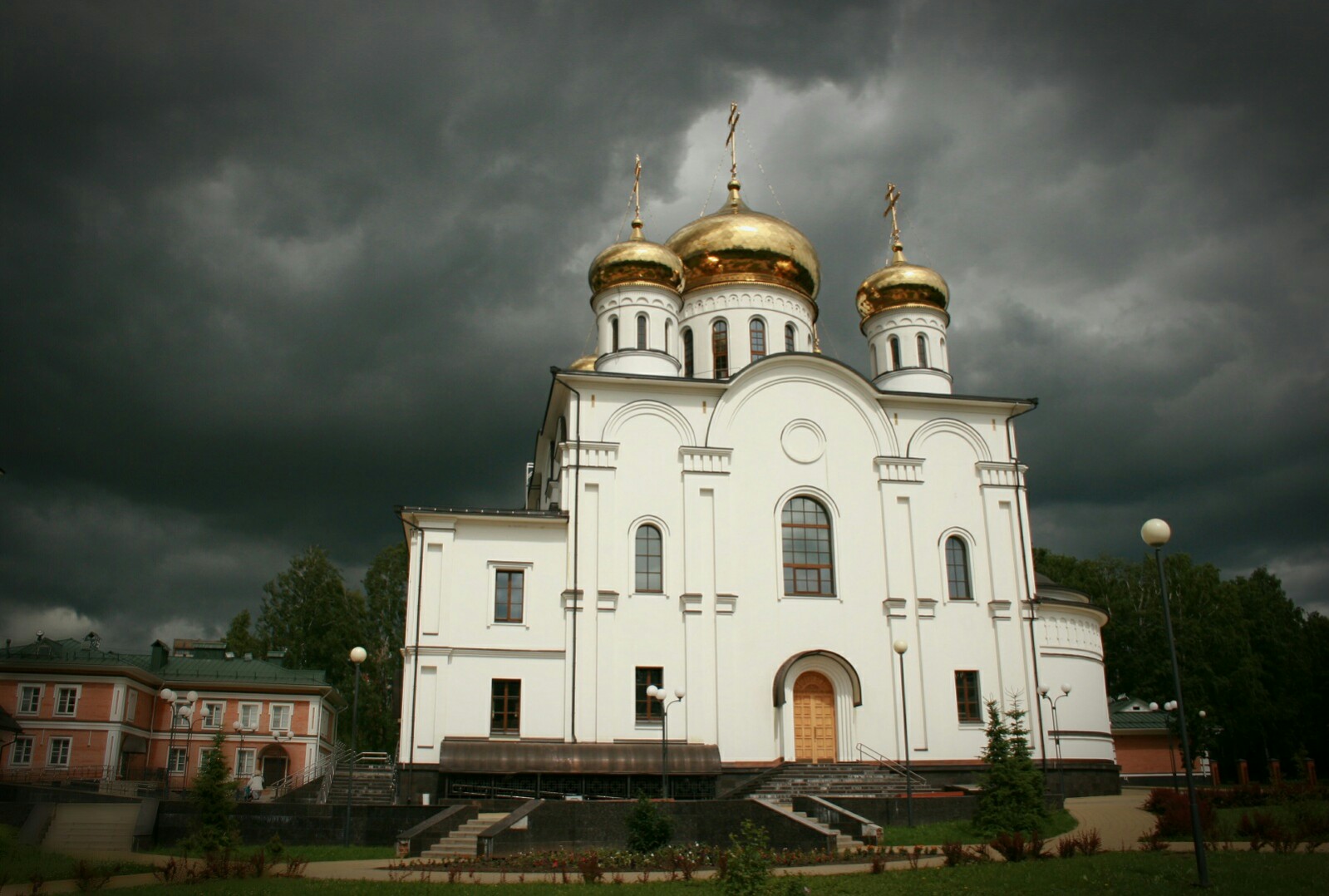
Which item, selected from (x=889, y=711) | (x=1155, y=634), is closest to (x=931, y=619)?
(x=889, y=711)

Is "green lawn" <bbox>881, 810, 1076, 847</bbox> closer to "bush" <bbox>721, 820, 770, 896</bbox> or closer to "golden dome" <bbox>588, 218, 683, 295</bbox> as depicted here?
"bush" <bbox>721, 820, 770, 896</bbox>

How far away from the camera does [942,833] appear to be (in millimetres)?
16406

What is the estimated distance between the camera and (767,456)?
24.1 m

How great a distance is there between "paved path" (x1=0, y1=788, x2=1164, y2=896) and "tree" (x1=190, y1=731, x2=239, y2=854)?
2.19ft

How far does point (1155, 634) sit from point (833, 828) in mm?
28289

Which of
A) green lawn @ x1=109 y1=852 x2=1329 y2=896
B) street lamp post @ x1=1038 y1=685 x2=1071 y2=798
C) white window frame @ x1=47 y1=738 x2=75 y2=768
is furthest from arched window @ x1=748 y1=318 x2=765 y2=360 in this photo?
white window frame @ x1=47 y1=738 x2=75 y2=768

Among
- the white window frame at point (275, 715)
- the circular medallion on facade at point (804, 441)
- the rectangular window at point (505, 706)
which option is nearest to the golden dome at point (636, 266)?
the circular medallion on facade at point (804, 441)

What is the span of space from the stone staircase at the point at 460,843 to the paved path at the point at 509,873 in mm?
779

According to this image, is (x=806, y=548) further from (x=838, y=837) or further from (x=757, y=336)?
(x=838, y=837)

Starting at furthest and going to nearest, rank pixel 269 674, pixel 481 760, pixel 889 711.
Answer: pixel 269 674 < pixel 889 711 < pixel 481 760

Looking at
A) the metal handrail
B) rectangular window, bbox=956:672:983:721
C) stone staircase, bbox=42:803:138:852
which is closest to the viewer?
stone staircase, bbox=42:803:138:852

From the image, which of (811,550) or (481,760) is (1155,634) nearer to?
(811,550)

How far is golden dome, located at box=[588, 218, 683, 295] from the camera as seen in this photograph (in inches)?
1035

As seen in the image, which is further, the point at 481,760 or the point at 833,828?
the point at 481,760
